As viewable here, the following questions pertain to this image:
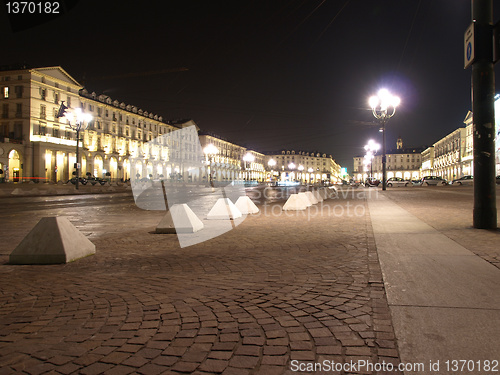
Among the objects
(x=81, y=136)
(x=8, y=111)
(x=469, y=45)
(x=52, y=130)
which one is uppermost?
(x=8, y=111)

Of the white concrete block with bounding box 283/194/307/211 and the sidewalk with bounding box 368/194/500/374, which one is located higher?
the white concrete block with bounding box 283/194/307/211

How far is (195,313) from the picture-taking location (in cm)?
351

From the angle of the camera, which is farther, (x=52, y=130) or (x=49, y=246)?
(x=52, y=130)

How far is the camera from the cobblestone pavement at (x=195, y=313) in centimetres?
262

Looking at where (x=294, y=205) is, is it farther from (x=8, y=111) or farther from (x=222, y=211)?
(x=8, y=111)

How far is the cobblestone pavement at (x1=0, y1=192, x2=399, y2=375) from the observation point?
2615 mm

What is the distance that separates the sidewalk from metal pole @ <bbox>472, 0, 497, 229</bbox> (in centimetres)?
257

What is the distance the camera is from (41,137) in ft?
199

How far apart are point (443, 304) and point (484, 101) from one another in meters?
6.52

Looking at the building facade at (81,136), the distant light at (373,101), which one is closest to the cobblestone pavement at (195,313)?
the distant light at (373,101)

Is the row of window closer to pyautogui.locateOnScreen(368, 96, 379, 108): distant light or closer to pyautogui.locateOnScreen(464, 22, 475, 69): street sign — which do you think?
pyautogui.locateOnScreen(368, 96, 379, 108): distant light

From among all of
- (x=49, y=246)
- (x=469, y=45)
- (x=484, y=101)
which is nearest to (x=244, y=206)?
(x=484, y=101)

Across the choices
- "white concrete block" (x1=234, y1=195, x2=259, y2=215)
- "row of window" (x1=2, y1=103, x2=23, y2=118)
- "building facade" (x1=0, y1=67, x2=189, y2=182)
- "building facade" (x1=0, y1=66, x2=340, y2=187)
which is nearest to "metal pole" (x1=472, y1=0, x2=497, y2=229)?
"white concrete block" (x1=234, y1=195, x2=259, y2=215)

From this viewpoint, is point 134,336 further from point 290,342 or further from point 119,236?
point 119,236
